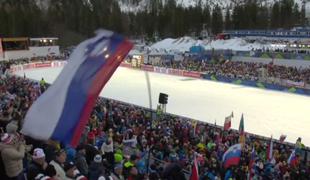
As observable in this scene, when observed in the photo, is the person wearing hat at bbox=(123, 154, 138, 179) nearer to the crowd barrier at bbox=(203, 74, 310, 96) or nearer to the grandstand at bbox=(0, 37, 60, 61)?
the crowd barrier at bbox=(203, 74, 310, 96)

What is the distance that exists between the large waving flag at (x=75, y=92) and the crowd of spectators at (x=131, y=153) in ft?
1.04

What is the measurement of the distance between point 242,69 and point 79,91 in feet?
119

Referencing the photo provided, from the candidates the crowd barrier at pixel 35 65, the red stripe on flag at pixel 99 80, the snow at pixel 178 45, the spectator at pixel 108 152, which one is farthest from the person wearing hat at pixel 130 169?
the snow at pixel 178 45

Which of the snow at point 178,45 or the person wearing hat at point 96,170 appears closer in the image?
the person wearing hat at point 96,170

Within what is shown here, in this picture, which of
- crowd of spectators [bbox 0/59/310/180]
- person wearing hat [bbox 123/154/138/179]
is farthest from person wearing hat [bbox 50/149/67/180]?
person wearing hat [bbox 123/154/138/179]

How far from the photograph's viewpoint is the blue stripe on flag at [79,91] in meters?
5.02

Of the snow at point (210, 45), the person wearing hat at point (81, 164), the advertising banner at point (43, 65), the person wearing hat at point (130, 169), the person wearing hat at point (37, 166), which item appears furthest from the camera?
the snow at point (210, 45)

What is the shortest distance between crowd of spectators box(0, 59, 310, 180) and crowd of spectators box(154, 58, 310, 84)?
19191mm

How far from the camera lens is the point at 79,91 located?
5145 mm

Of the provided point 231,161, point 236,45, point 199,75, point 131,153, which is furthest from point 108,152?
point 236,45

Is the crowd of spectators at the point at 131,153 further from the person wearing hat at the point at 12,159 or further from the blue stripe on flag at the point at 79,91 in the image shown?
the blue stripe on flag at the point at 79,91

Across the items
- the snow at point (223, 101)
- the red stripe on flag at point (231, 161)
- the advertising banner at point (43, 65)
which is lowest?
the snow at point (223, 101)

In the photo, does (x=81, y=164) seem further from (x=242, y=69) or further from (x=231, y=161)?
(x=242, y=69)

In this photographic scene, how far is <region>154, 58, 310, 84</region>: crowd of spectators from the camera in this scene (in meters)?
35.7
